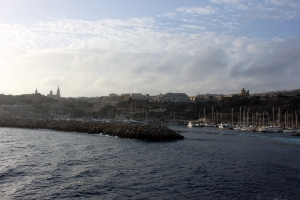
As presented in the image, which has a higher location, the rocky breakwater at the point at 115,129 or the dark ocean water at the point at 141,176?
the rocky breakwater at the point at 115,129

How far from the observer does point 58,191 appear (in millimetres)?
13711

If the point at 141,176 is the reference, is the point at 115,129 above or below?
above

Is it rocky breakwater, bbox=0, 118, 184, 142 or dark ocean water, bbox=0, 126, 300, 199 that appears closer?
dark ocean water, bbox=0, 126, 300, 199

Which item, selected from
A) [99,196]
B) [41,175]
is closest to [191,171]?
[99,196]

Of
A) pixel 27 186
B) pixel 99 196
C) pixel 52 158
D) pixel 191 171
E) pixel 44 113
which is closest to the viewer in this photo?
pixel 99 196

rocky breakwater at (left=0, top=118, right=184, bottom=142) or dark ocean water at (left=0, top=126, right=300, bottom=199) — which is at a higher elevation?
rocky breakwater at (left=0, top=118, right=184, bottom=142)

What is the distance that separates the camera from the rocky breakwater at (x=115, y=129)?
136ft

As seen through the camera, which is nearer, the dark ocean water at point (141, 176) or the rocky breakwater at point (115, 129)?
the dark ocean water at point (141, 176)

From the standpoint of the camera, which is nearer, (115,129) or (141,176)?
(141,176)

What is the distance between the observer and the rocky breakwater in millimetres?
41469

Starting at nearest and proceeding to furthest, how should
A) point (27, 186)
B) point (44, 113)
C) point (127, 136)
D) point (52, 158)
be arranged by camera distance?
point (27, 186) < point (52, 158) < point (127, 136) < point (44, 113)

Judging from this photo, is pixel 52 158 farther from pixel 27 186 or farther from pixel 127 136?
pixel 127 136

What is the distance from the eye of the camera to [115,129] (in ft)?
155

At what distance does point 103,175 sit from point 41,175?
3588 millimetres
